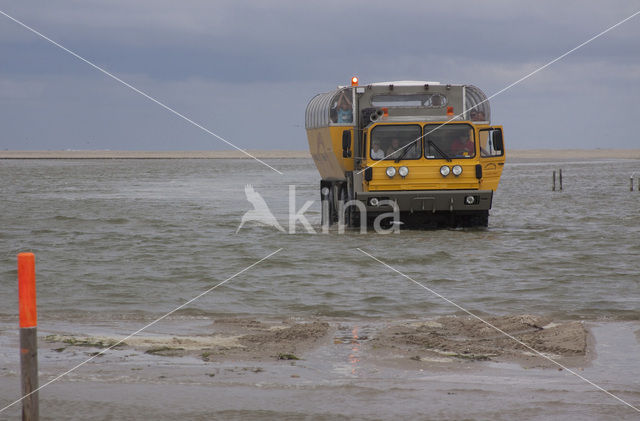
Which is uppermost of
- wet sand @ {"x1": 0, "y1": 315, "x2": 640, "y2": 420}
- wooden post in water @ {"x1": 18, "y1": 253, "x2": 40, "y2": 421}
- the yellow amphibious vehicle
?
the yellow amphibious vehicle

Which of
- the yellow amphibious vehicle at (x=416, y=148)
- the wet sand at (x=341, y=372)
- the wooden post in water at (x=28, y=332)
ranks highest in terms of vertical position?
the yellow amphibious vehicle at (x=416, y=148)

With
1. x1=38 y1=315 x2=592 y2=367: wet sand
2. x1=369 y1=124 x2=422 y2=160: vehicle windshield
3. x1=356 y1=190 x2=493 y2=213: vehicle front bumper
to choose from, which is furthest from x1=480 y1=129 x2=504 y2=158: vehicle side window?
x1=38 y1=315 x2=592 y2=367: wet sand

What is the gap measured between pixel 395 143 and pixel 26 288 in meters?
13.5

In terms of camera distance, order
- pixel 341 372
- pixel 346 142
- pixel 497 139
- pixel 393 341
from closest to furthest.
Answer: pixel 341 372 < pixel 393 341 < pixel 497 139 < pixel 346 142

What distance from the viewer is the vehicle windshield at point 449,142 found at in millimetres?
18188

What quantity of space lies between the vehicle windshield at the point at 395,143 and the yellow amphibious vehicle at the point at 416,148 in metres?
0.02

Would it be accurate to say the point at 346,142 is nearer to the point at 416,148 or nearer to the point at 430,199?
the point at 416,148

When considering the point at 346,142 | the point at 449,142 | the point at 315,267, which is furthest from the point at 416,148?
the point at 315,267

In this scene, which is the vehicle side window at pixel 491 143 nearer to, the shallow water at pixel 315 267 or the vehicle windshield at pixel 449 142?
the vehicle windshield at pixel 449 142

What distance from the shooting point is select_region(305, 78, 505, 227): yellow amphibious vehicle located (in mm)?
18109

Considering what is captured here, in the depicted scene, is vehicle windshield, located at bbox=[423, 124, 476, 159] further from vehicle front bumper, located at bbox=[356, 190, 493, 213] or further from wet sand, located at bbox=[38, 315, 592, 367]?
wet sand, located at bbox=[38, 315, 592, 367]

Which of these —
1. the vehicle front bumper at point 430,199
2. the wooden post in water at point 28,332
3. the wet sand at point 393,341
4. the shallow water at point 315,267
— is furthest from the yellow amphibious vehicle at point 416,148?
the wooden post in water at point 28,332

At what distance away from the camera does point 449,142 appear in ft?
60.0

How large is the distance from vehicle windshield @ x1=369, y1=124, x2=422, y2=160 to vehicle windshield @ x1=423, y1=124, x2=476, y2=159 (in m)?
0.19
